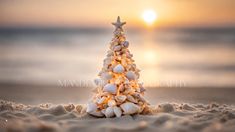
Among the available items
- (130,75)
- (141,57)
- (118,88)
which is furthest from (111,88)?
(141,57)

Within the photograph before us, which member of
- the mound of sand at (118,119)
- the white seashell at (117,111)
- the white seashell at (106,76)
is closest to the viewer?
the mound of sand at (118,119)

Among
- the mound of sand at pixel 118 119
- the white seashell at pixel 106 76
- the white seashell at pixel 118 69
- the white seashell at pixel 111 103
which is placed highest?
the white seashell at pixel 118 69

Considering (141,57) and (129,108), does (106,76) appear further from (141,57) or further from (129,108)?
(141,57)

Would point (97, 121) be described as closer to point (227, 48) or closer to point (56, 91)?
point (56, 91)

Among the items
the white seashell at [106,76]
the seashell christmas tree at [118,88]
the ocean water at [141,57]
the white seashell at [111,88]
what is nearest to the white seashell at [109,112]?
the seashell christmas tree at [118,88]

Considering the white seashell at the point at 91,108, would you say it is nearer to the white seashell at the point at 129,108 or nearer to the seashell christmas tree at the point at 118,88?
the seashell christmas tree at the point at 118,88

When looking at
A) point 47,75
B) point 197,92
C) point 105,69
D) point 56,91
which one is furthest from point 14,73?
point 105,69

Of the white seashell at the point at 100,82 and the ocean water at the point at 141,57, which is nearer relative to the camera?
the white seashell at the point at 100,82

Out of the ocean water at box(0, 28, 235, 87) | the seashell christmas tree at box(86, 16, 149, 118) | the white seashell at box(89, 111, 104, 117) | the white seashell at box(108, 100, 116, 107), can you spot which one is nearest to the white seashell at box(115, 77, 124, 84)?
the seashell christmas tree at box(86, 16, 149, 118)
